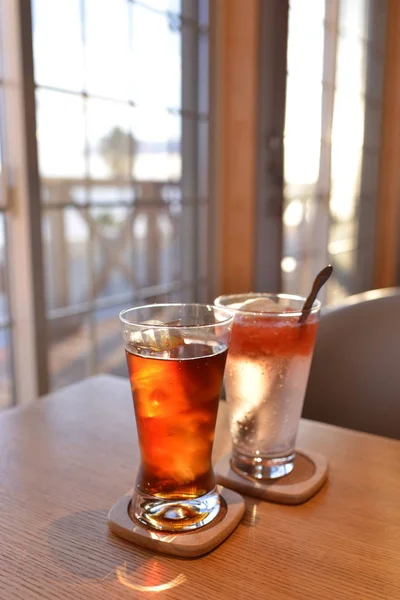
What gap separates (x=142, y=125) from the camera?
2303 mm

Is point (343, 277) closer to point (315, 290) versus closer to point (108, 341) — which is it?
point (108, 341)

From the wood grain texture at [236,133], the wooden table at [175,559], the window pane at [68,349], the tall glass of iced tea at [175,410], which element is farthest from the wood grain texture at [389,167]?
the tall glass of iced tea at [175,410]

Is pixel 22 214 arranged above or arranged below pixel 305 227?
above

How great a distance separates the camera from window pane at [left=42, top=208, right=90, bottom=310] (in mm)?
2092

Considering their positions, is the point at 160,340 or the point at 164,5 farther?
the point at 164,5

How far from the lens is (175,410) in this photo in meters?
0.51

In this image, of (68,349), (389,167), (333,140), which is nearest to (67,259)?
(68,349)

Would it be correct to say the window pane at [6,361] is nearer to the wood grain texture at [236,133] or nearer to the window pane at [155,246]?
the window pane at [155,246]

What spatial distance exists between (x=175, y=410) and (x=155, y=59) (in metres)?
2.08

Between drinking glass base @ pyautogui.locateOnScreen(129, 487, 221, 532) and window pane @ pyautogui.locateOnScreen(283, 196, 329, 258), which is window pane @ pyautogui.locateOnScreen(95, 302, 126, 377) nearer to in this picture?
window pane @ pyautogui.locateOnScreen(283, 196, 329, 258)

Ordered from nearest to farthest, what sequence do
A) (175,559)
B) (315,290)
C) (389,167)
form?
(175,559), (315,290), (389,167)

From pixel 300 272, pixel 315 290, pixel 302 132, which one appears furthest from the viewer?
pixel 300 272

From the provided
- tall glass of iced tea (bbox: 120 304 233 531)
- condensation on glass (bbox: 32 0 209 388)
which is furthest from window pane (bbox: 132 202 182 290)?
tall glass of iced tea (bbox: 120 304 233 531)

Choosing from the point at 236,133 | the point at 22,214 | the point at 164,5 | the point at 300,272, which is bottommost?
the point at 300,272
